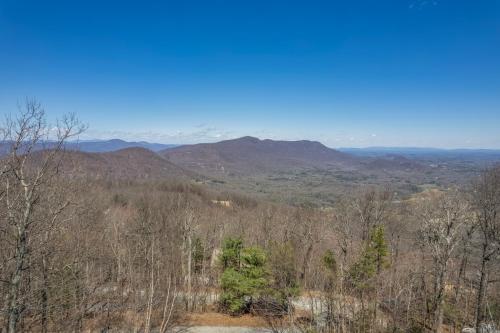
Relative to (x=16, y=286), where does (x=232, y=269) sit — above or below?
below

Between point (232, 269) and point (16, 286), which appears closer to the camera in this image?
point (16, 286)

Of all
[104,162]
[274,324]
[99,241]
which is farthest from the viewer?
[104,162]

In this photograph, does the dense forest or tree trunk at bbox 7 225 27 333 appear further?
the dense forest

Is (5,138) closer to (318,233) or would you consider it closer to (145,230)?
(145,230)

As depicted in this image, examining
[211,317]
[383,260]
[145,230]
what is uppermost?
[145,230]

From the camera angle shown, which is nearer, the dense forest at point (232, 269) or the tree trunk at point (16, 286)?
the tree trunk at point (16, 286)

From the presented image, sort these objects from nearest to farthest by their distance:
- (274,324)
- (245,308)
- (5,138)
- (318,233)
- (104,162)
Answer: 1. (5,138)
2. (274,324)
3. (245,308)
4. (318,233)
5. (104,162)

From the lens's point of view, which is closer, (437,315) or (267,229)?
(437,315)

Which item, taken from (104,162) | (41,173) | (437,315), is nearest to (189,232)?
(41,173)
